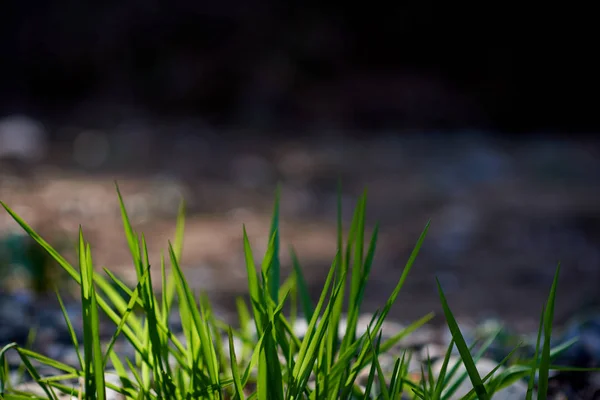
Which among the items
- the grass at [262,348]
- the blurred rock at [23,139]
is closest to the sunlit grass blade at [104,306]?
the grass at [262,348]

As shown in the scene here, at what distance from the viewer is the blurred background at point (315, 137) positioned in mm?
3145

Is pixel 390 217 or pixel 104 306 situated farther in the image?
pixel 390 217

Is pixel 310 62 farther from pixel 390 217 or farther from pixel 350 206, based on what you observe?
pixel 390 217

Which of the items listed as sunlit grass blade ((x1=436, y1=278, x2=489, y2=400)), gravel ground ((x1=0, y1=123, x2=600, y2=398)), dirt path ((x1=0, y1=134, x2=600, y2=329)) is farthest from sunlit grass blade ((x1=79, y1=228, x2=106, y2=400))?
dirt path ((x1=0, y1=134, x2=600, y2=329))

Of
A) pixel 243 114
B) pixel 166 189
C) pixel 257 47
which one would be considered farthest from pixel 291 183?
pixel 257 47

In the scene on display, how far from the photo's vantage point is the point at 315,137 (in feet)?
22.1

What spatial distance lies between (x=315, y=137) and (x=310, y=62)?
6.28 ft

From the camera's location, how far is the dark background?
7.80 meters

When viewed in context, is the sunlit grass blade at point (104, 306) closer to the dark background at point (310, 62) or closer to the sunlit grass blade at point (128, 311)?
the sunlit grass blade at point (128, 311)

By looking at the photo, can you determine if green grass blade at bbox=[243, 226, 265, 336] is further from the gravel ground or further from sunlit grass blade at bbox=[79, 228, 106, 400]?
the gravel ground

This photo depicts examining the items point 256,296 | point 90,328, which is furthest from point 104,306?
point 256,296

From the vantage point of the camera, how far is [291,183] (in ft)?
15.0

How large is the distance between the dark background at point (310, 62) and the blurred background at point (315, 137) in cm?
2

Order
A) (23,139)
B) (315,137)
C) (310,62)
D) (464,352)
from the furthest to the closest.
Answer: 1. (310,62)
2. (315,137)
3. (23,139)
4. (464,352)
